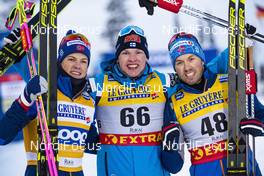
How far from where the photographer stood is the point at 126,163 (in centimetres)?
276

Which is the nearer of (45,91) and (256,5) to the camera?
(45,91)

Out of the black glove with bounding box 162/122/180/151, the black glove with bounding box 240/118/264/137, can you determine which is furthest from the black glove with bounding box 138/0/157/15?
the black glove with bounding box 240/118/264/137

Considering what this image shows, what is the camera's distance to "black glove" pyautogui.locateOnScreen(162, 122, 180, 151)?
Answer: 265cm

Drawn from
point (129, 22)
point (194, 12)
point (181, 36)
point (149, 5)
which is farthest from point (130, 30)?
point (194, 12)

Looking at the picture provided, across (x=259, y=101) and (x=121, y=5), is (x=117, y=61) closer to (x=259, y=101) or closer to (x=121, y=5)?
(x=121, y=5)

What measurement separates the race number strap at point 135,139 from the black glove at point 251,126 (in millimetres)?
544

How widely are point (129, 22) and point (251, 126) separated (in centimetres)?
108

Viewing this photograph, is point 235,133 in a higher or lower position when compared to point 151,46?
lower

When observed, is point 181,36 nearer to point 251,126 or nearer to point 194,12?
point 194,12

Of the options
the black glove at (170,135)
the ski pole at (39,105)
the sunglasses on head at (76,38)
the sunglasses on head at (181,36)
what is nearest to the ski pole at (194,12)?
the sunglasses on head at (181,36)

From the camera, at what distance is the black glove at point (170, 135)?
2646 millimetres

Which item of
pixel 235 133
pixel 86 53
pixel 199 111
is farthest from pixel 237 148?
pixel 86 53

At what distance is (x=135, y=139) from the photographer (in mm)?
2744

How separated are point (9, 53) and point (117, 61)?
28.6 inches
